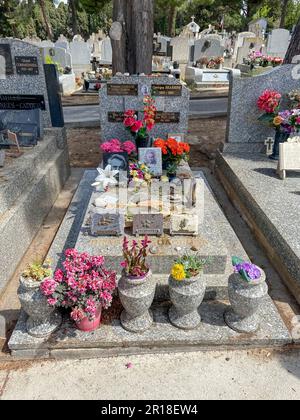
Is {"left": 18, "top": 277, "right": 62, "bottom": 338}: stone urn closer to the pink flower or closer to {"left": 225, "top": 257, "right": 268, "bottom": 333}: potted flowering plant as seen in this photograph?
{"left": 225, "top": 257, "right": 268, "bottom": 333}: potted flowering plant

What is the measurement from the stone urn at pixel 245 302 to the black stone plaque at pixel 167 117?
396 centimetres

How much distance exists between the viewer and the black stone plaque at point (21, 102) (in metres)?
6.31

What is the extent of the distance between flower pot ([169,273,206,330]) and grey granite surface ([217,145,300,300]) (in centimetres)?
139

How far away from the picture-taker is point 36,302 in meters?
3.04

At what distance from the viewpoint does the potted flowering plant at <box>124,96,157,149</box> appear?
592 cm

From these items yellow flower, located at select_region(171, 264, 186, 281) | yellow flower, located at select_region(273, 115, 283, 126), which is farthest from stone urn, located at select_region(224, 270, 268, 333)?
yellow flower, located at select_region(273, 115, 283, 126)

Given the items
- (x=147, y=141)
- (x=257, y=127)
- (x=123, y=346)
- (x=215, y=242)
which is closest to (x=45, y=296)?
(x=123, y=346)

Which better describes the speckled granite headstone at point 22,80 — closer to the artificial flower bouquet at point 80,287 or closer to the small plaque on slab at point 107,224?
the small plaque on slab at point 107,224

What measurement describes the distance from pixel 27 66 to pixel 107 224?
391cm
